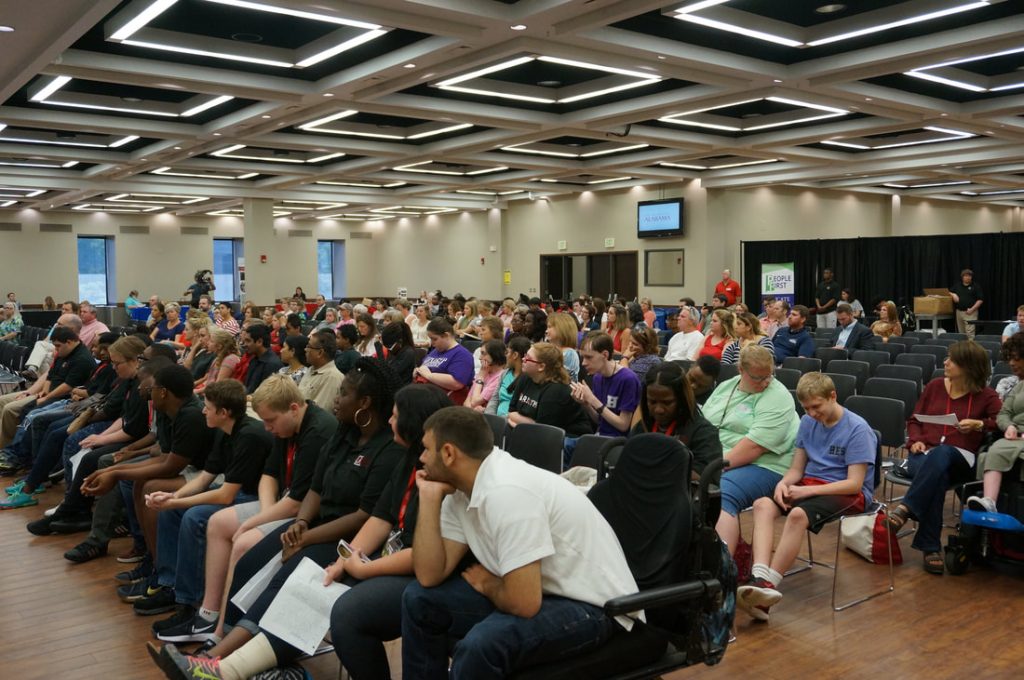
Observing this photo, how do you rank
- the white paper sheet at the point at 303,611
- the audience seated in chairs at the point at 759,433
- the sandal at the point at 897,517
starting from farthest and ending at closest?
the sandal at the point at 897,517, the audience seated in chairs at the point at 759,433, the white paper sheet at the point at 303,611

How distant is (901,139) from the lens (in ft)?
45.3

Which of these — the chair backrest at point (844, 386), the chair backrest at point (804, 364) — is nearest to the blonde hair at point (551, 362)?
the chair backrest at point (844, 386)

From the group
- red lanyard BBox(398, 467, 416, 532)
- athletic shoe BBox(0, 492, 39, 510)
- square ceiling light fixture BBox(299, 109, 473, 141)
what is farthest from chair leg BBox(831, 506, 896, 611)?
square ceiling light fixture BBox(299, 109, 473, 141)

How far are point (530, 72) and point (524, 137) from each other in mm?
2961

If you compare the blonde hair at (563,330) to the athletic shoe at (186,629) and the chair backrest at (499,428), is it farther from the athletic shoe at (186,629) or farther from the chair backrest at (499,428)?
the athletic shoe at (186,629)

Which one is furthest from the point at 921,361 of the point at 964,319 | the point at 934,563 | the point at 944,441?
the point at 964,319

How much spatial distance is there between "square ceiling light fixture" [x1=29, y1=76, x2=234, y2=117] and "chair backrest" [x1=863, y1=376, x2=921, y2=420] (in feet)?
25.5

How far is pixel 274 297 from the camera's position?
19.9 metres

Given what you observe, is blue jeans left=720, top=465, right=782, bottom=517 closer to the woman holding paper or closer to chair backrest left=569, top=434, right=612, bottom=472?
chair backrest left=569, top=434, right=612, bottom=472

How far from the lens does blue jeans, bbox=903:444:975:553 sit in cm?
450

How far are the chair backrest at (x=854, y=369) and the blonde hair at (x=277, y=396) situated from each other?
520 cm

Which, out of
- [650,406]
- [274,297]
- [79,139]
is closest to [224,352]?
[650,406]

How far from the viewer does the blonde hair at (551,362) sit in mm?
4879

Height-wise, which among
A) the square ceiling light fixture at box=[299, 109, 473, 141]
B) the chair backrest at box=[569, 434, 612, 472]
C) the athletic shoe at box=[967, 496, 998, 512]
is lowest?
the athletic shoe at box=[967, 496, 998, 512]
